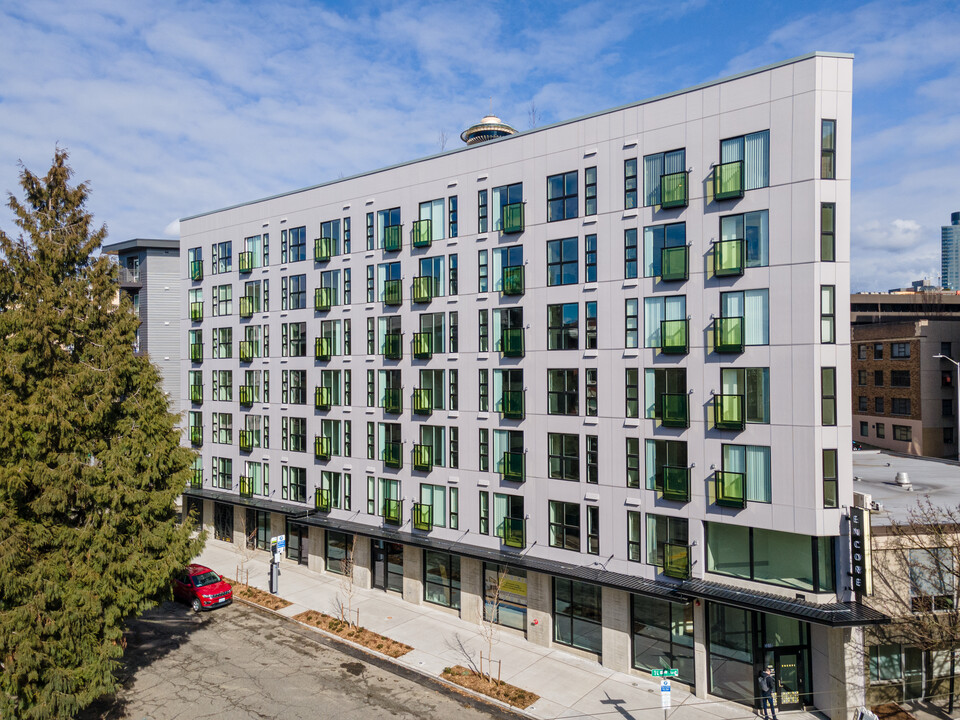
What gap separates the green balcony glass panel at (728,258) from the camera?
68.9 ft

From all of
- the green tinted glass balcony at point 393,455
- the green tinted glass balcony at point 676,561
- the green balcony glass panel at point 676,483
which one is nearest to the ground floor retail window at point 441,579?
the green tinted glass balcony at point 393,455

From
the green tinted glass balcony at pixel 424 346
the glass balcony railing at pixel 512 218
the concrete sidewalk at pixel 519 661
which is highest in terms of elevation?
the glass balcony railing at pixel 512 218

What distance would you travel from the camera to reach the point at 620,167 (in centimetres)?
2370

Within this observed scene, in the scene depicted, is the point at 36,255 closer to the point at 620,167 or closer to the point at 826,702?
the point at 620,167

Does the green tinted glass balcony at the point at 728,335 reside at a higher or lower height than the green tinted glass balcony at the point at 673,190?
lower

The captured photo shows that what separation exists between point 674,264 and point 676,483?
7680 millimetres

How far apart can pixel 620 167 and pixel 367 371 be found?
15.6m

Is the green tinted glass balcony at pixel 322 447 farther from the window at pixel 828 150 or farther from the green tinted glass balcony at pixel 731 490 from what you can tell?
the window at pixel 828 150

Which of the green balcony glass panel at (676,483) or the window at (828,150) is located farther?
the green balcony glass panel at (676,483)

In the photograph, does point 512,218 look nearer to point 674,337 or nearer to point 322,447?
point 674,337

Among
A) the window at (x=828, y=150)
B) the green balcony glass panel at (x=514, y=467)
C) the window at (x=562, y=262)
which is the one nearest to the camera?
the window at (x=828, y=150)

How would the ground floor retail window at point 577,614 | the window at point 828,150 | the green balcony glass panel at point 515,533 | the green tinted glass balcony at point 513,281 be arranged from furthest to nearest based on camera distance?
the green tinted glass balcony at point 513,281
the green balcony glass panel at point 515,533
the ground floor retail window at point 577,614
the window at point 828,150

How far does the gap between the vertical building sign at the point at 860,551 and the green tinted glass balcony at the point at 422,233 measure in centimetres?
1965

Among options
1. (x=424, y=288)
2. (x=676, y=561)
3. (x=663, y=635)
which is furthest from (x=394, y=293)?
(x=663, y=635)
